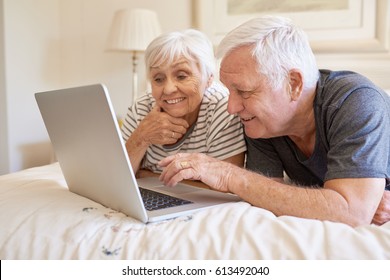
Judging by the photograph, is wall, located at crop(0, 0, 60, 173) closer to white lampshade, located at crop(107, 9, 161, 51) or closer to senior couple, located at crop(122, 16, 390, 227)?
white lampshade, located at crop(107, 9, 161, 51)

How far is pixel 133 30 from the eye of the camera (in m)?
2.53

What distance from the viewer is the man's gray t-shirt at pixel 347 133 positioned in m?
0.90

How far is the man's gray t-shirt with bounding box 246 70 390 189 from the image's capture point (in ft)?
2.96

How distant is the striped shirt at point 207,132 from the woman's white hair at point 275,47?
0.31 meters

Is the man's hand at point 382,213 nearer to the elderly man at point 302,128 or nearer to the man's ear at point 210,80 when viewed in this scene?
the elderly man at point 302,128

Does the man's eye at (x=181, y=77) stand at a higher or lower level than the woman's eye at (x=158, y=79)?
higher

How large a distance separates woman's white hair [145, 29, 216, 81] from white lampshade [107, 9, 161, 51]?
45.7 inches

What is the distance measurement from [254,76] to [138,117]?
626mm

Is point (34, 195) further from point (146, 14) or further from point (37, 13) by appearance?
point (37, 13)

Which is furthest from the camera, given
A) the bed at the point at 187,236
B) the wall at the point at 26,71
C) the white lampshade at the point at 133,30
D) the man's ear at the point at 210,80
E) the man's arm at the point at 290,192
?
the wall at the point at 26,71

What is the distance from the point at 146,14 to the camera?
2561mm

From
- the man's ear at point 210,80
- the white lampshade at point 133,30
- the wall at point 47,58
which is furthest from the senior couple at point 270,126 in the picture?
the wall at point 47,58
